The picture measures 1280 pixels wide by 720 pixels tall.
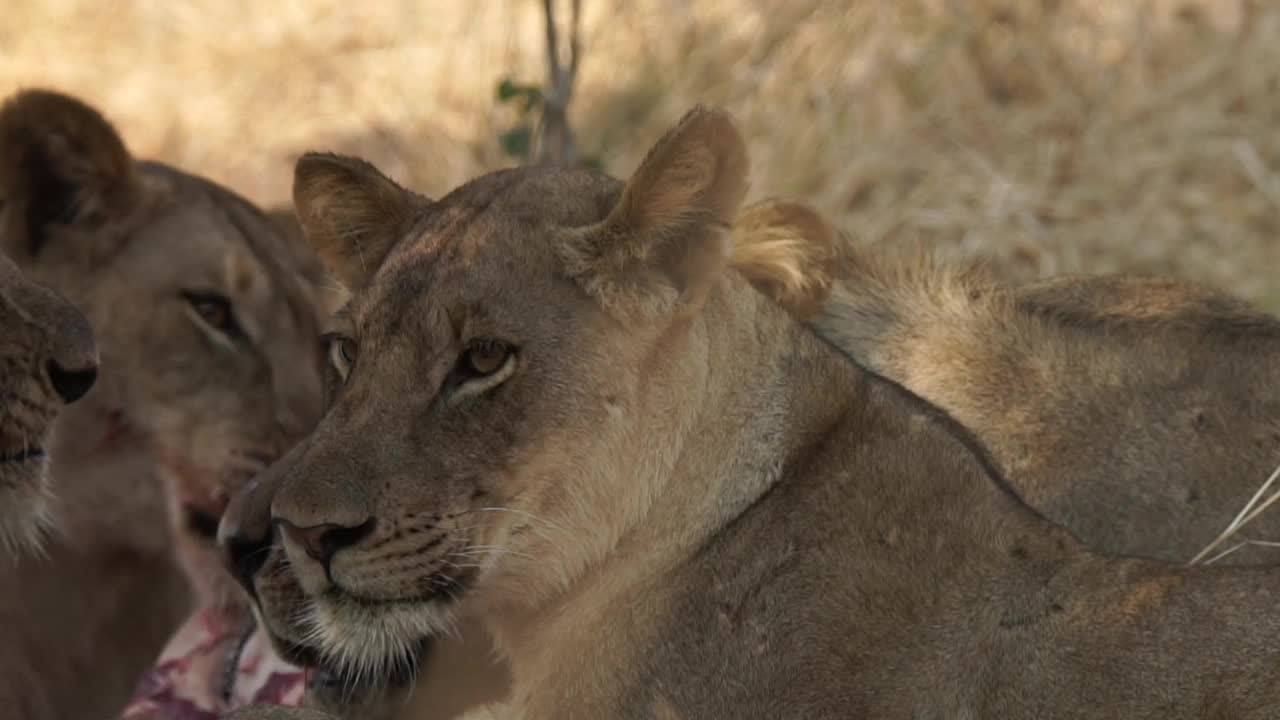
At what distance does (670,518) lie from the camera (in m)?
3.31

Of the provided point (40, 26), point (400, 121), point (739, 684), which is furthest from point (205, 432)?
point (40, 26)

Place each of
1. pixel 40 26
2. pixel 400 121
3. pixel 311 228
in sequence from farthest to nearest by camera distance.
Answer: pixel 40 26 → pixel 400 121 → pixel 311 228

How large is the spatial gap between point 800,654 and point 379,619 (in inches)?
23.4

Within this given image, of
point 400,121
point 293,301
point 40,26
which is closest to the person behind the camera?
point 293,301

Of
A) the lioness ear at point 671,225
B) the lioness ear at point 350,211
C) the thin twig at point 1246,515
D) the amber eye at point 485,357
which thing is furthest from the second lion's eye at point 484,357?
the thin twig at point 1246,515

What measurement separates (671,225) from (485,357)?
13.2 inches

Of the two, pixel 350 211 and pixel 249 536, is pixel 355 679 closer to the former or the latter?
pixel 249 536

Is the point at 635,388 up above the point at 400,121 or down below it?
above

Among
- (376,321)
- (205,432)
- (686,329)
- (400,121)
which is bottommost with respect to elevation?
(400,121)

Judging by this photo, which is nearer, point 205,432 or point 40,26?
point 205,432

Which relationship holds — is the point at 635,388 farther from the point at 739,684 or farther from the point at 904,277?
the point at 904,277

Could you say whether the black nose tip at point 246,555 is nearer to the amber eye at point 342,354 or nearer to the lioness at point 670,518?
the lioness at point 670,518

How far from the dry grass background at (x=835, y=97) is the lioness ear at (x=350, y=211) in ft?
11.8

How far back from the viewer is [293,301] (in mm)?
4941
